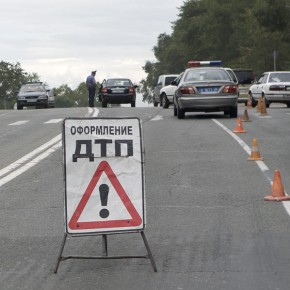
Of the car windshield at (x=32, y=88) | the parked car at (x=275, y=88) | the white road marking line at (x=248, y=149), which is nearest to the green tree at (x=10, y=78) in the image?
the car windshield at (x=32, y=88)

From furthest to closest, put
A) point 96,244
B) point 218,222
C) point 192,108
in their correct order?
1. point 192,108
2. point 218,222
3. point 96,244

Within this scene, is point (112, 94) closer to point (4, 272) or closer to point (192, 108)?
point (192, 108)

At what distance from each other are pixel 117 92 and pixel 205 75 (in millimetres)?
18356

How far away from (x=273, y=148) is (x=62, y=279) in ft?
39.5

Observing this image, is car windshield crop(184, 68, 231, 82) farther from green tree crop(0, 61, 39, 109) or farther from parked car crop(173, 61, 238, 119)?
green tree crop(0, 61, 39, 109)

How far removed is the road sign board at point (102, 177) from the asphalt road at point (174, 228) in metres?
0.39

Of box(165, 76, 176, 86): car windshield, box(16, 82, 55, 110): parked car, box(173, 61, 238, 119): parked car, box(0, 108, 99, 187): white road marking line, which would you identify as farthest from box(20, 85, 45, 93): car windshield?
box(0, 108, 99, 187): white road marking line

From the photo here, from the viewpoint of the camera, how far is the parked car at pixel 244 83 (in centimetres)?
4669

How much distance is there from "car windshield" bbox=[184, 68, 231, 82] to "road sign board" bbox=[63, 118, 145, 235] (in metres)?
20.7

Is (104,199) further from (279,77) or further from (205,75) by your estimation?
(279,77)

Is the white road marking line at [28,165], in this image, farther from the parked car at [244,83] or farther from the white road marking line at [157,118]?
the parked car at [244,83]

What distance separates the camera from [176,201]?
11.4m

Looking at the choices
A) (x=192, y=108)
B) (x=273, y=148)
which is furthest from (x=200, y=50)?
(x=273, y=148)

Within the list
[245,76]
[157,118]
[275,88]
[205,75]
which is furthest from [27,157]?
[245,76]
